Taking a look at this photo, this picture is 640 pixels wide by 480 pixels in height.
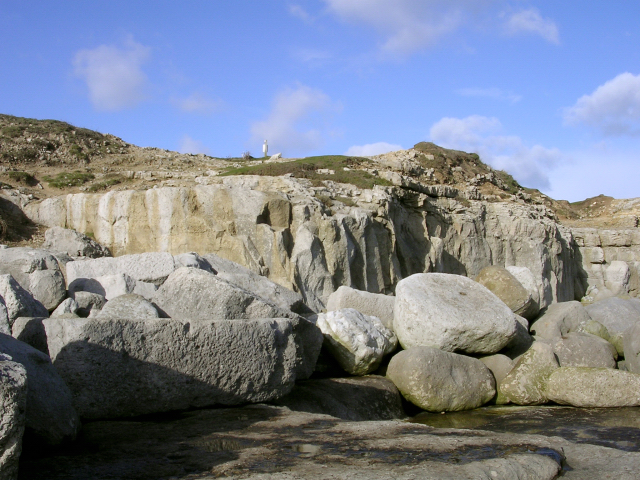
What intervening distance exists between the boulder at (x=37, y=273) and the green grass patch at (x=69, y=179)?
10.4 m

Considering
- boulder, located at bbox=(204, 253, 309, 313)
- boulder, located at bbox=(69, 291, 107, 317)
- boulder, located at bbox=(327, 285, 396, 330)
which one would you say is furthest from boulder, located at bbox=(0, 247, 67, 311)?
boulder, located at bbox=(327, 285, 396, 330)

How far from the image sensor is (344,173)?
22344mm

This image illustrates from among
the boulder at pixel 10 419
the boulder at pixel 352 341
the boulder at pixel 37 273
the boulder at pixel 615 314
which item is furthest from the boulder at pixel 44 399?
the boulder at pixel 615 314

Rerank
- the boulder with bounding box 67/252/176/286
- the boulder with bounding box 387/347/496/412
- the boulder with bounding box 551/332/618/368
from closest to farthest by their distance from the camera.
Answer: the boulder with bounding box 387/347/496/412 → the boulder with bounding box 67/252/176/286 → the boulder with bounding box 551/332/618/368

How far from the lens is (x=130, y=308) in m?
Result: 5.95

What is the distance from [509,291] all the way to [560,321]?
3.62 feet

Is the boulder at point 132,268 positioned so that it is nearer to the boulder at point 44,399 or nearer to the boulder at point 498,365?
the boulder at point 44,399

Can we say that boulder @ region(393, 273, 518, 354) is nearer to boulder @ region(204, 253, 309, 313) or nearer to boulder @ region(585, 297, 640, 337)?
boulder @ region(204, 253, 309, 313)

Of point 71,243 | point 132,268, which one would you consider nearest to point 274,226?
point 71,243

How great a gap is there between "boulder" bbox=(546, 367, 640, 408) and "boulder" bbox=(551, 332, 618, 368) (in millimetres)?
930

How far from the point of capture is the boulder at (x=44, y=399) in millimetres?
4062

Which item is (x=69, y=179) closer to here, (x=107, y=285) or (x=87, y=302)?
(x=107, y=285)

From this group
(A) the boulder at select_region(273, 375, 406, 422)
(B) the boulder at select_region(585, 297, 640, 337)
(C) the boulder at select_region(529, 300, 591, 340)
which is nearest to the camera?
(A) the boulder at select_region(273, 375, 406, 422)

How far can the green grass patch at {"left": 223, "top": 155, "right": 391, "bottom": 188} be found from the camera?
20.8 m
